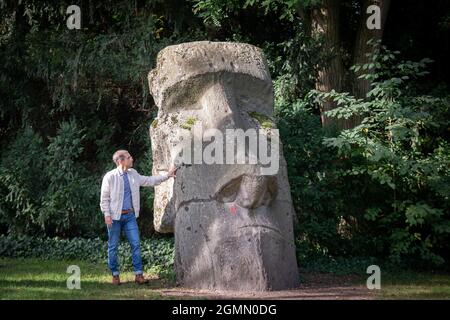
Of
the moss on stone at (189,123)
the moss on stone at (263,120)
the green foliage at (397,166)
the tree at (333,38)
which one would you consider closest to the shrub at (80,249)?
the moss on stone at (189,123)

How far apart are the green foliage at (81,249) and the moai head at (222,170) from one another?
2.08m

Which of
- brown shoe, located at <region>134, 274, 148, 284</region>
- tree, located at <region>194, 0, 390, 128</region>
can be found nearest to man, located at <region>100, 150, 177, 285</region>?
brown shoe, located at <region>134, 274, 148, 284</region>

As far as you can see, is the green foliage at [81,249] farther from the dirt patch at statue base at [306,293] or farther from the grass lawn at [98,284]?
the dirt patch at statue base at [306,293]

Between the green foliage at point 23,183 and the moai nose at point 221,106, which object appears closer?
the moai nose at point 221,106

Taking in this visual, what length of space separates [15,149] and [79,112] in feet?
4.86

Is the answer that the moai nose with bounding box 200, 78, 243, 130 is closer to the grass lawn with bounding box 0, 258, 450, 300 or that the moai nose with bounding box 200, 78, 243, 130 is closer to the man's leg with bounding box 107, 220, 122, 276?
the man's leg with bounding box 107, 220, 122, 276

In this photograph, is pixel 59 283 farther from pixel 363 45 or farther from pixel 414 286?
pixel 363 45

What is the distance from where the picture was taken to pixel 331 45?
12570 millimetres

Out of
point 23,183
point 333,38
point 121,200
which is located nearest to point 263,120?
point 121,200

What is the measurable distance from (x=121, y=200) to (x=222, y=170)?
131cm

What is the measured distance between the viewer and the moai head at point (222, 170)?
7.71 m

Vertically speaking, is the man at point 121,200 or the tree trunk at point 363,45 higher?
the tree trunk at point 363,45

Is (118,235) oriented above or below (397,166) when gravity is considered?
below

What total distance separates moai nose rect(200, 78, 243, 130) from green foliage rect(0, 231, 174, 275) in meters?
3.11
